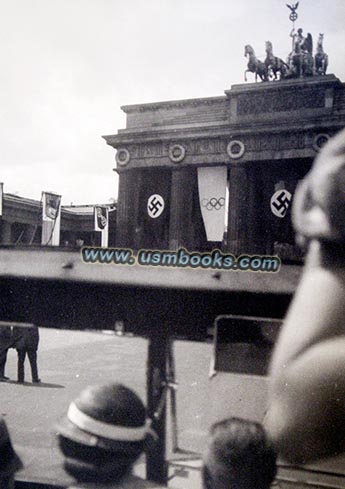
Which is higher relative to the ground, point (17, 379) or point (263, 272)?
point (263, 272)

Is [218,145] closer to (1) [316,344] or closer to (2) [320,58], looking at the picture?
(2) [320,58]

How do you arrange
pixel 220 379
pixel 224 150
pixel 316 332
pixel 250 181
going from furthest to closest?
pixel 224 150, pixel 250 181, pixel 220 379, pixel 316 332

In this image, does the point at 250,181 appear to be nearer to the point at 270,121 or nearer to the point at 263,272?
the point at 270,121

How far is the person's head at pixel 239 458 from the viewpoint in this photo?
158 cm

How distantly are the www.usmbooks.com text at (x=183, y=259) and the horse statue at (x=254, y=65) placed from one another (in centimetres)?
66

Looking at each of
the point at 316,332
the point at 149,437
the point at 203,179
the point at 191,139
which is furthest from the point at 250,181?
the point at 149,437

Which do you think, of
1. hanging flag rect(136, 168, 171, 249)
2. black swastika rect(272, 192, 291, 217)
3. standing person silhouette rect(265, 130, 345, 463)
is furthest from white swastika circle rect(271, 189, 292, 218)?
hanging flag rect(136, 168, 171, 249)

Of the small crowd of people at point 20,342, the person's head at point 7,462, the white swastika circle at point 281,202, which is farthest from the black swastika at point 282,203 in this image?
the person's head at point 7,462

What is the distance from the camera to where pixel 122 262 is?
1871 mm

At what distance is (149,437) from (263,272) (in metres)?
0.65

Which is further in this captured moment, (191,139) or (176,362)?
(191,139)

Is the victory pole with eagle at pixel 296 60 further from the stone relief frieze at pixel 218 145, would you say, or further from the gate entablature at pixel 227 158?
the stone relief frieze at pixel 218 145

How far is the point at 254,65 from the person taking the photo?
1.94 meters

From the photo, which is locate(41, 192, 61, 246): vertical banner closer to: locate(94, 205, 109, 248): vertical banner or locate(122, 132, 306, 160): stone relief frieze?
locate(94, 205, 109, 248): vertical banner
